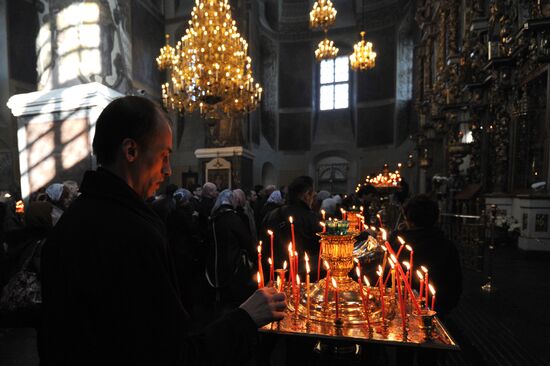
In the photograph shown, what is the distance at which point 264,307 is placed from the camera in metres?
1.03

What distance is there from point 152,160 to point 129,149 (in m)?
0.07

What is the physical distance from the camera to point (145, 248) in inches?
31.4

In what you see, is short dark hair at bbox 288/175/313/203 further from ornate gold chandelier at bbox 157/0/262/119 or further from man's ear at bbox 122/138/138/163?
ornate gold chandelier at bbox 157/0/262/119

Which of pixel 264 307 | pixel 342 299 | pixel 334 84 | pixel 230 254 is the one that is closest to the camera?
pixel 264 307

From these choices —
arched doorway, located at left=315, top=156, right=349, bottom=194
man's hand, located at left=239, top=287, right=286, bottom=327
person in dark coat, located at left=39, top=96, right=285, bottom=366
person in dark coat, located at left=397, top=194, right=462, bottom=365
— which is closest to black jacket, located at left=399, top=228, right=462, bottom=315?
person in dark coat, located at left=397, top=194, right=462, bottom=365

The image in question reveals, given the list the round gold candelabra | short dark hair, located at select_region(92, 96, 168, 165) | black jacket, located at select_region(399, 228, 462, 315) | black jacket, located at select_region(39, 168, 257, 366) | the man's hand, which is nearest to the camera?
black jacket, located at select_region(39, 168, 257, 366)

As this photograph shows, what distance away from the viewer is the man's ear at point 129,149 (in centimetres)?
92

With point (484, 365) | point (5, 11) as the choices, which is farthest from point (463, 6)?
point (5, 11)

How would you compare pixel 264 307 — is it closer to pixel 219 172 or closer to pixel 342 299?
pixel 342 299

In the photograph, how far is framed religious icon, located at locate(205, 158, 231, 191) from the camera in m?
14.3

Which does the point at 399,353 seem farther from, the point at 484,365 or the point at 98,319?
the point at 98,319

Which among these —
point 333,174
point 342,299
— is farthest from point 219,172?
point 342,299

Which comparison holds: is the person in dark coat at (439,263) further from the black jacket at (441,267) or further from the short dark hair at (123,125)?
the short dark hair at (123,125)

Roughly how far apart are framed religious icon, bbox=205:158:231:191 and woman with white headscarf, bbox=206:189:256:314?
10.7 m
